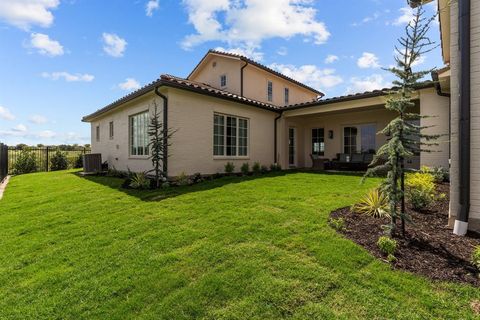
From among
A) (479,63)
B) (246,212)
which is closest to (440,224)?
(479,63)

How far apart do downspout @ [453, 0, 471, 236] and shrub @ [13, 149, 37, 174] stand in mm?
20075

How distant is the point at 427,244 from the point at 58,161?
19919 mm

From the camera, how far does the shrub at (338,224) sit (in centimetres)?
404

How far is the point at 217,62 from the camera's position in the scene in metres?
14.9

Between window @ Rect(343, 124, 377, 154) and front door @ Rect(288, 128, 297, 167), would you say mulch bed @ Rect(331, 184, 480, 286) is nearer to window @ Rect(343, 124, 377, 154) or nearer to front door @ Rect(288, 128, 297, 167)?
window @ Rect(343, 124, 377, 154)

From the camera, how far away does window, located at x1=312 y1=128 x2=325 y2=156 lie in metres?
14.9

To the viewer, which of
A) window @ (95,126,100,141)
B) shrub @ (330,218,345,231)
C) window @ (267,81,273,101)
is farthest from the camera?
window @ (95,126,100,141)

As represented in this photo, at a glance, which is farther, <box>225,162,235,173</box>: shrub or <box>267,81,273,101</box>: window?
<box>267,81,273,101</box>: window

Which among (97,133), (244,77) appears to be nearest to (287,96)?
(244,77)

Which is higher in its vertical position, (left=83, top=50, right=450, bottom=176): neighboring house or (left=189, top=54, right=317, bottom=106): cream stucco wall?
(left=189, top=54, right=317, bottom=106): cream stucco wall

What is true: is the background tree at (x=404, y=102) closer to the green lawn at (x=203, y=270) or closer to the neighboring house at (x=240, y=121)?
the green lawn at (x=203, y=270)

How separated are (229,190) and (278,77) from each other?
10.8 meters

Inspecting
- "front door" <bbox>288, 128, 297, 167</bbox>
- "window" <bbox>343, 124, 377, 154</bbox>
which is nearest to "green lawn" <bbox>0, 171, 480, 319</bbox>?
"front door" <bbox>288, 128, 297, 167</bbox>

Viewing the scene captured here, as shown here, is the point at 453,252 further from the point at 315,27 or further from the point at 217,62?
the point at 217,62
